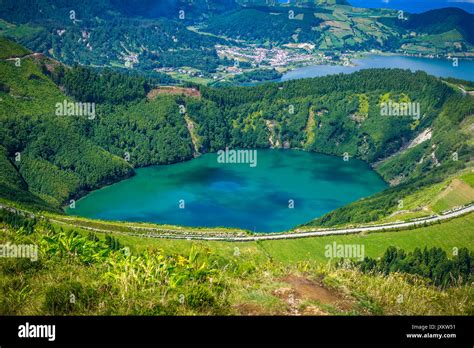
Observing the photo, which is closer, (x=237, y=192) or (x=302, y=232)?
(x=302, y=232)

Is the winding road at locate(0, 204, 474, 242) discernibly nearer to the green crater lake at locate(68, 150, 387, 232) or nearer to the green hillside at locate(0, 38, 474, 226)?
the green hillside at locate(0, 38, 474, 226)

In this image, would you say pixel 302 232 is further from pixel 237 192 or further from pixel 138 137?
pixel 138 137

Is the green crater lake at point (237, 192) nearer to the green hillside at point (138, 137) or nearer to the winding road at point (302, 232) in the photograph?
the green hillside at point (138, 137)

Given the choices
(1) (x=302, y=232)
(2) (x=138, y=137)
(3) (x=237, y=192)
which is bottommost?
(3) (x=237, y=192)

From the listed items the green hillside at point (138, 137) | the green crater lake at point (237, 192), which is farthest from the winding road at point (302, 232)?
the green crater lake at point (237, 192)

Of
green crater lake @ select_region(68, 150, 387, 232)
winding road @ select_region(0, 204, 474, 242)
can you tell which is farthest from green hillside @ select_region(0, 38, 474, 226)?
winding road @ select_region(0, 204, 474, 242)

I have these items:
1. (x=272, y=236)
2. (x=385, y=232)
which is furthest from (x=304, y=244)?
(x=385, y=232)

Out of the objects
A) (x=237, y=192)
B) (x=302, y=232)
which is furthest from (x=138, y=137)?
(x=302, y=232)

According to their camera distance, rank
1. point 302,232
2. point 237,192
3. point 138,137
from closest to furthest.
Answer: point 302,232 < point 237,192 < point 138,137
